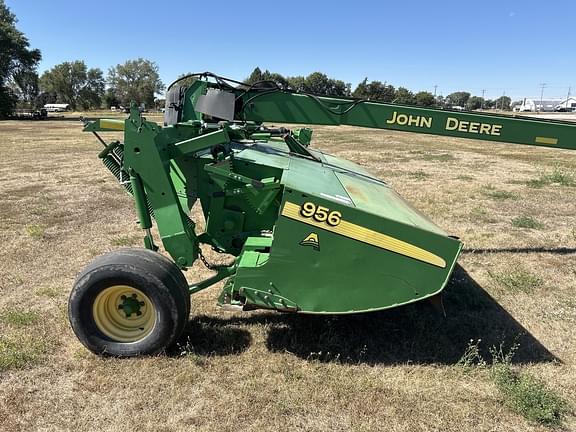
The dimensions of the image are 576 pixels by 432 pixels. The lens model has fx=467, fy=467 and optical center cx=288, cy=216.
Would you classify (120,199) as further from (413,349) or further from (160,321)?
(413,349)

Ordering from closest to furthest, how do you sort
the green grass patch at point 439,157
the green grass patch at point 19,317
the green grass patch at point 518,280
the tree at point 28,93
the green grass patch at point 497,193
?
the green grass patch at point 19,317, the green grass patch at point 518,280, the green grass patch at point 497,193, the green grass patch at point 439,157, the tree at point 28,93

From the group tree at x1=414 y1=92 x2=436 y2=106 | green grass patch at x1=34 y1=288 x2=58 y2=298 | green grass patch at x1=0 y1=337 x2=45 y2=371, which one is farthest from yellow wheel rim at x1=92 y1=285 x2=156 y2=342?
tree at x1=414 y1=92 x2=436 y2=106

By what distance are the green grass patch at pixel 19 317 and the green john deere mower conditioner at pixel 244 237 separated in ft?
3.22

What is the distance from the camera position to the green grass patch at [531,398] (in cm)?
295

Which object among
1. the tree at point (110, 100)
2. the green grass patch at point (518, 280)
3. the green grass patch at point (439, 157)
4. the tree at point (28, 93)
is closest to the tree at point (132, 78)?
the tree at point (110, 100)

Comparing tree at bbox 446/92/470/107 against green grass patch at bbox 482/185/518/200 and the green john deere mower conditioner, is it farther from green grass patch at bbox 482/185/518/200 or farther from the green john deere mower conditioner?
the green john deere mower conditioner

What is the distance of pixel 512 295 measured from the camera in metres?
5.05

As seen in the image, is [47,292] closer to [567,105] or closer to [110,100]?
[110,100]

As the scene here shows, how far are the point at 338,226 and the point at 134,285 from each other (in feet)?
5.05

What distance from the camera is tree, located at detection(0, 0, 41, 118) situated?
49.3 meters

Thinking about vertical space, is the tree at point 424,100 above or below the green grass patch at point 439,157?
above

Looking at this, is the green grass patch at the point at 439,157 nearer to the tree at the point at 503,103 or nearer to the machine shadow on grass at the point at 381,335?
the machine shadow on grass at the point at 381,335

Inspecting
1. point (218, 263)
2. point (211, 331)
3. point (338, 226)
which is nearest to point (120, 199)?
point (218, 263)

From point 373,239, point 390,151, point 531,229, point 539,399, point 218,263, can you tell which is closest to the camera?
point 539,399
